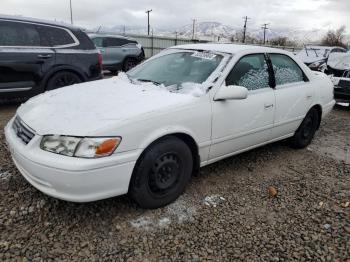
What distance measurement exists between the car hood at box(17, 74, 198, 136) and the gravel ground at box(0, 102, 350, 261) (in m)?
0.78

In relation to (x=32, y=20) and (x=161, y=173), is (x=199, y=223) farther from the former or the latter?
(x=32, y=20)

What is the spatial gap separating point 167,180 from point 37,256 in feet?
4.02

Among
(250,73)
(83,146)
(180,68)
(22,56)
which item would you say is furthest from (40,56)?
(83,146)

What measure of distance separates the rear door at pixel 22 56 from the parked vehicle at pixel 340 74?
6.30 metres

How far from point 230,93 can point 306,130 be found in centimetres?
217

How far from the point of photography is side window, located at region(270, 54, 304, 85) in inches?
169

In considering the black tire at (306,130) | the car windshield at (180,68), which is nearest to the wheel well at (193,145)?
the car windshield at (180,68)

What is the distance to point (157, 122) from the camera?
2.89 m

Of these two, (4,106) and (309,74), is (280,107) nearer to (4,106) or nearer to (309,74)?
(309,74)

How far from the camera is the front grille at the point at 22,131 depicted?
2828mm

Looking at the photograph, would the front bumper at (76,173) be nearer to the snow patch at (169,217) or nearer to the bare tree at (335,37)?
the snow patch at (169,217)

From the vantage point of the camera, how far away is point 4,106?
6.79m

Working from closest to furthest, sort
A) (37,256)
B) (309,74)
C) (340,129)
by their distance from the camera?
(37,256), (309,74), (340,129)

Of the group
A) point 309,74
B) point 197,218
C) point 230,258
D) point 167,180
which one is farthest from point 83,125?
point 309,74
